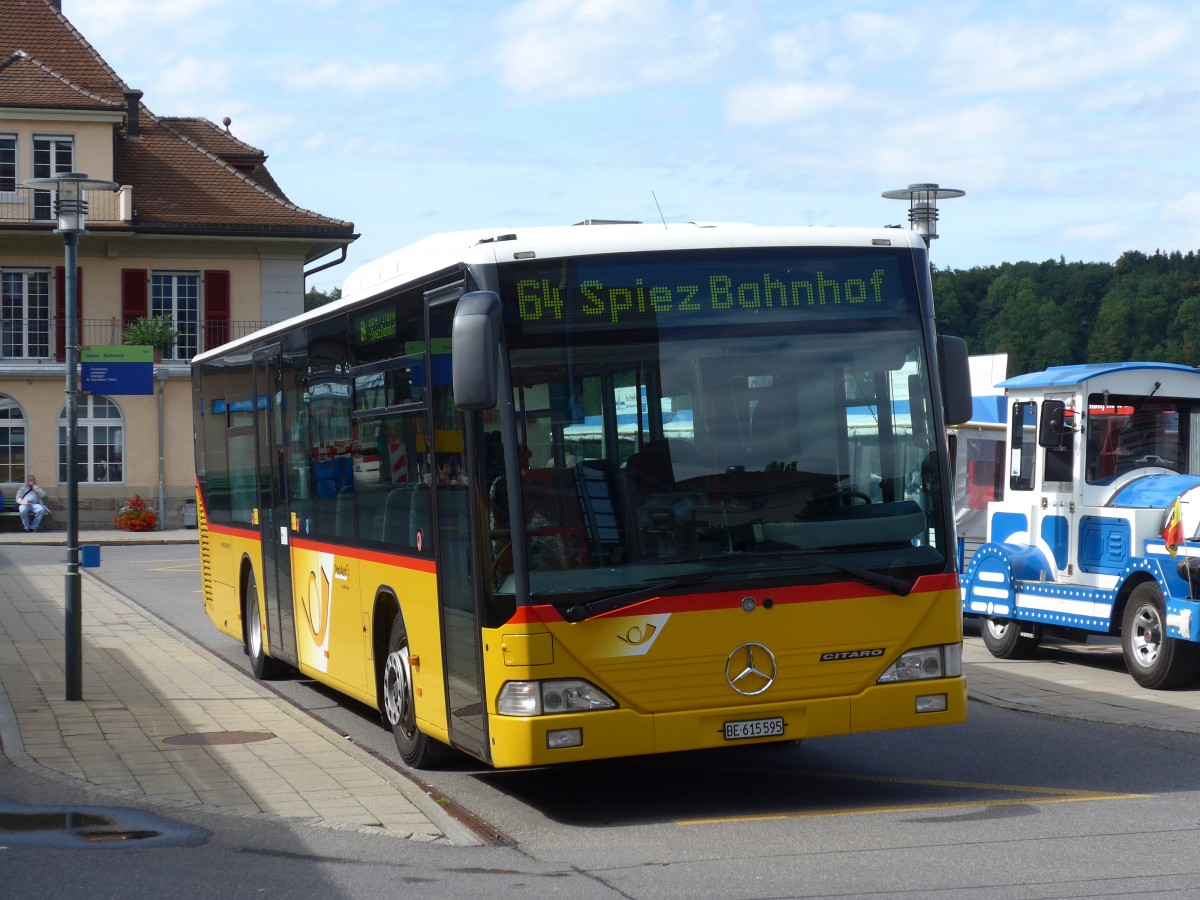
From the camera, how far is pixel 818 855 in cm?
739

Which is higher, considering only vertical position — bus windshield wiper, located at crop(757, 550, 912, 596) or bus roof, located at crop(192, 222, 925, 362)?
bus roof, located at crop(192, 222, 925, 362)

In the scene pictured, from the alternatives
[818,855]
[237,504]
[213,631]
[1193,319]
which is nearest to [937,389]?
[818,855]

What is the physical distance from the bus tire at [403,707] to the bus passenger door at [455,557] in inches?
37.1

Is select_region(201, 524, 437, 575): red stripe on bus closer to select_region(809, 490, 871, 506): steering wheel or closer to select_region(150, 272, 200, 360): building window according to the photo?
select_region(809, 490, 871, 506): steering wheel

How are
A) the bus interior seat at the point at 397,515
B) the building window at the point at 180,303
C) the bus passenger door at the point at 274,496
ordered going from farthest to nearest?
1. the building window at the point at 180,303
2. the bus passenger door at the point at 274,496
3. the bus interior seat at the point at 397,515

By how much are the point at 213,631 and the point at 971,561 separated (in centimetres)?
845

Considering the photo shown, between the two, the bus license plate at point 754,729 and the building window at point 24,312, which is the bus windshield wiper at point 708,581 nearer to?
the bus license plate at point 754,729

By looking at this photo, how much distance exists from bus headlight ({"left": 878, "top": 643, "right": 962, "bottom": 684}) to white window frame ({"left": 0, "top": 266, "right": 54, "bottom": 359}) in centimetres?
3828

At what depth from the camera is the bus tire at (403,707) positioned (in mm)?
9750

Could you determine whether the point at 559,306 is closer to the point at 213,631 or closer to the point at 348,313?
the point at 348,313

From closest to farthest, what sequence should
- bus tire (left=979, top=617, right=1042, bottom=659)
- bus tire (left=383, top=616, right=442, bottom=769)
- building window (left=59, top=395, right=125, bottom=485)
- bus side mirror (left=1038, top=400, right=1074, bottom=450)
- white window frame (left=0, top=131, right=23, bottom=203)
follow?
bus tire (left=383, top=616, right=442, bottom=769)
bus side mirror (left=1038, top=400, right=1074, bottom=450)
bus tire (left=979, top=617, right=1042, bottom=659)
white window frame (left=0, top=131, right=23, bottom=203)
building window (left=59, top=395, right=125, bottom=485)

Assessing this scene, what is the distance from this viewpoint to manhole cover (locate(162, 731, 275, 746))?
1101 centimetres

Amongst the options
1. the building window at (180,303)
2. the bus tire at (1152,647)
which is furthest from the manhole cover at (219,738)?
the building window at (180,303)

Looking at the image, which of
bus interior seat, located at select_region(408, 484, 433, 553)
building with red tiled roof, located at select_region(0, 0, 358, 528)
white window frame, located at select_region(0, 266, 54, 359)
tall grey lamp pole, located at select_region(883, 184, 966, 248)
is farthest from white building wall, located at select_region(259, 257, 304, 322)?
bus interior seat, located at select_region(408, 484, 433, 553)
